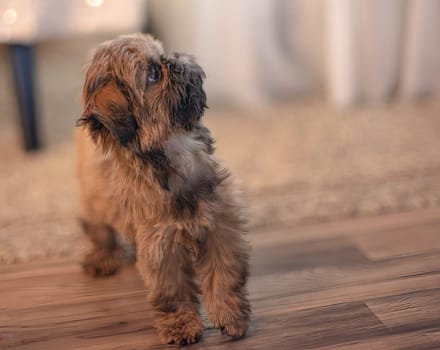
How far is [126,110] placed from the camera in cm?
133

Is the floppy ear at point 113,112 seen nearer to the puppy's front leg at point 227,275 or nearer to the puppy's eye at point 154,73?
the puppy's eye at point 154,73

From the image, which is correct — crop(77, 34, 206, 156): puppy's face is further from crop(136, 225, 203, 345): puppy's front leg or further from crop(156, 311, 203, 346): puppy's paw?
crop(156, 311, 203, 346): puppy's paw

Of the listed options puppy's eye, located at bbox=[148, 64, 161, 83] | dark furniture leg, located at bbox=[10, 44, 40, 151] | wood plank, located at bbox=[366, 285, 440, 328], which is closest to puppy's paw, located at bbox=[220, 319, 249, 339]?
wood plank, located at bbox=[366, 285, 440, 328]

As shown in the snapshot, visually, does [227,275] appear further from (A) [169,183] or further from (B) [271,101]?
(B) [271,101]

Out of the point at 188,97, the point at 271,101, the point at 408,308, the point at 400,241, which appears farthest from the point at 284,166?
the point at 188,97

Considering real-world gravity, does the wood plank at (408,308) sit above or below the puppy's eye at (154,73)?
below

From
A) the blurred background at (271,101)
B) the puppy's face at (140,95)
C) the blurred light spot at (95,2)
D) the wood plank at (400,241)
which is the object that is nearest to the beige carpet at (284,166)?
the blurred background at (271,101)

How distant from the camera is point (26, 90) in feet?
8.38

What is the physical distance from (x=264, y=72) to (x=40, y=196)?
1245 mm

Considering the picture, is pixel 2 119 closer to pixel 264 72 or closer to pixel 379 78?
pixel 264 72

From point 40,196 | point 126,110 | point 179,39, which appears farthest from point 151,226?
point 179,39

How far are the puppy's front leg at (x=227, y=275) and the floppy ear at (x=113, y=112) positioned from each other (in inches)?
11.3

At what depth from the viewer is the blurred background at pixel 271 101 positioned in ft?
6.88

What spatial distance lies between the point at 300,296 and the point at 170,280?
0.34 m
